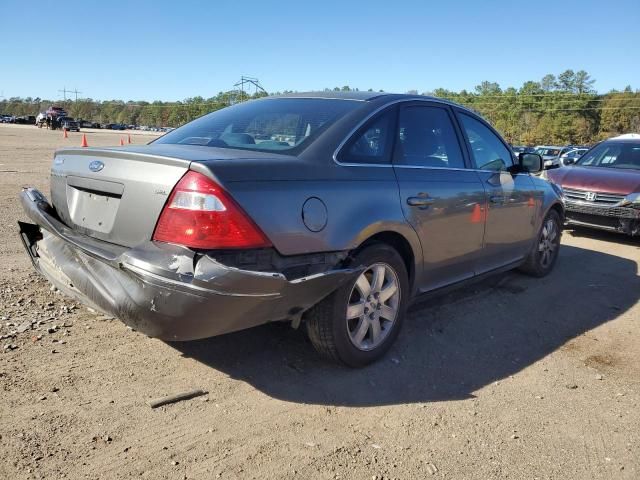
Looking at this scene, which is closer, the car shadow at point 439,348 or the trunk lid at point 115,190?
the trunk lid at point 115,190

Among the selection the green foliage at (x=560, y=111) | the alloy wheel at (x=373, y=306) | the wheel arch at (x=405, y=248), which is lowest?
the alloy wheel at (x=373, y=306)

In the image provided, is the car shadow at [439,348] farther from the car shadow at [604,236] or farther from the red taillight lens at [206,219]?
the car shadow at [604,236]

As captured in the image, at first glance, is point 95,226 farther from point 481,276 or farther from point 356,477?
point 481,276

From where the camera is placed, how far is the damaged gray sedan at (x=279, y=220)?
263 centimetres

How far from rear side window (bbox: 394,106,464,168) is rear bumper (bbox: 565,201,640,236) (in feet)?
15.0

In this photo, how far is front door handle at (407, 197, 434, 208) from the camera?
362 cm

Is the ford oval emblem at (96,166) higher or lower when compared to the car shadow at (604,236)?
higher

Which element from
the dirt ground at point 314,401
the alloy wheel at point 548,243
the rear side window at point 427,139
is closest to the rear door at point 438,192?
the rear side window at point 427,139

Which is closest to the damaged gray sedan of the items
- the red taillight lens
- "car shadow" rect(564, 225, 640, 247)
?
the red taillight lens

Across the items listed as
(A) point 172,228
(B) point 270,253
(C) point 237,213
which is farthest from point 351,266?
(A) point 172,228

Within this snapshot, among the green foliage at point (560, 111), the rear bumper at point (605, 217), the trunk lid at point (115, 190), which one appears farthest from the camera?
the green foliage at point (560, 111)

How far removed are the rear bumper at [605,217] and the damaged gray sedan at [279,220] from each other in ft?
13.8

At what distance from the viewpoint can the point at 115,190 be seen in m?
2.95

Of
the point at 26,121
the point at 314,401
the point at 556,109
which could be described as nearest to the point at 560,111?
the point at 556,109
